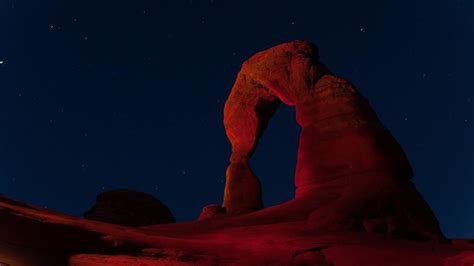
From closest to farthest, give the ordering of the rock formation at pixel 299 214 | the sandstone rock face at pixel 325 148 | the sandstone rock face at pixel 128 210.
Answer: the rock formation at pixel 299 214 → the sandstone rock face at pixel 325 148 → the sandstone rock face at pixel 128 210

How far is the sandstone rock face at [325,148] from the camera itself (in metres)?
10.5

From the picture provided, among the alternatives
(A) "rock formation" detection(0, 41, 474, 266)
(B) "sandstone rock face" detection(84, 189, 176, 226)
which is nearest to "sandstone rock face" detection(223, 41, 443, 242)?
(A) "rock formation" detection(0, 41, 474, 266)

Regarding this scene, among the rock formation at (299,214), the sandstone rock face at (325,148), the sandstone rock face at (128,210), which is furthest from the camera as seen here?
the sandstone rock face at (128,210)

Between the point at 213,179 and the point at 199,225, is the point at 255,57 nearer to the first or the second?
the point at 199,225

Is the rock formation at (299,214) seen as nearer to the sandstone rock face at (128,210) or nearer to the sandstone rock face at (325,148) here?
the sandstone rock face at (325,148)

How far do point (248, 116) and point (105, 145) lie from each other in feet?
302

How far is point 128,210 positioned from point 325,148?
1195 centimetres

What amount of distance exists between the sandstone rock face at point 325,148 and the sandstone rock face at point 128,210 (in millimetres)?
6472

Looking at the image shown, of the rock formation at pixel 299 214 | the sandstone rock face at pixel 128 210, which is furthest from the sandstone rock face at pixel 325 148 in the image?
the sandstone rock face at pixel 128 210

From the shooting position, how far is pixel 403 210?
10.6 m

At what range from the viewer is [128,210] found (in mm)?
21500

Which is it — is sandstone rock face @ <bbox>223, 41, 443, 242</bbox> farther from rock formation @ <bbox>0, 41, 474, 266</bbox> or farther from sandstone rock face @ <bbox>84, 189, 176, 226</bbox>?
sandstone rock face @ <bbox>84, 189, 176, 226</bbox>

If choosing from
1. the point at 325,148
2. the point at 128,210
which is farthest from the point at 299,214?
the point at 128,210

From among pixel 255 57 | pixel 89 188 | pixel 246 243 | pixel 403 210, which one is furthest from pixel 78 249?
pixel 89 188
